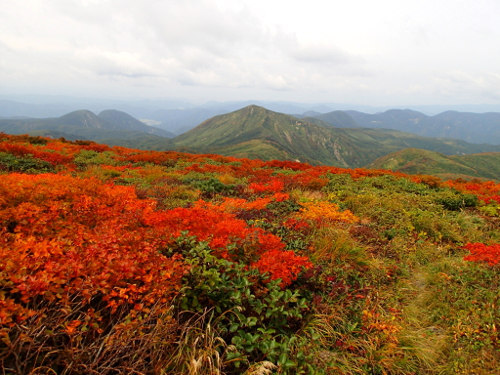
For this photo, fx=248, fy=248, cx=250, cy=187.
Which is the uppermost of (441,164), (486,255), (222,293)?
(222,293)

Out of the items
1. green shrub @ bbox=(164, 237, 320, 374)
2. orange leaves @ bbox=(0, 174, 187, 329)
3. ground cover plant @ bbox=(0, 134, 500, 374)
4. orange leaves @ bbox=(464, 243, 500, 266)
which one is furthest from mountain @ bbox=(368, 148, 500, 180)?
orange leaves @ bbox=(0, 174, 187, 329)

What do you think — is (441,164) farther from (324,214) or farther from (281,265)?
(281,265)

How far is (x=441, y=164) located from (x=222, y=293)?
A: 149 metres

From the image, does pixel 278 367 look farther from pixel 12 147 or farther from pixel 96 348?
pixel 12 147

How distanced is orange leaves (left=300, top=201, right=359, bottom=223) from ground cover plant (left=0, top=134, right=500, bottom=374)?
5.7 inches

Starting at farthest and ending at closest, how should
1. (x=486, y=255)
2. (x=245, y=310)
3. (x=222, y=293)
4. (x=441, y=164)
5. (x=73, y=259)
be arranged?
(x=441, y=164)
(x=486, y=255)
(x=245, y=310)
(x=222, y=293)
(x=73, y=259)

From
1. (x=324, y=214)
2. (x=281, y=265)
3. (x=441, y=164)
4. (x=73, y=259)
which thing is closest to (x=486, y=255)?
(x=324, y=214)

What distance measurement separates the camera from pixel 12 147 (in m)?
13.1

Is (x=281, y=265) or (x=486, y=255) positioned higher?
(x=281, y=265)

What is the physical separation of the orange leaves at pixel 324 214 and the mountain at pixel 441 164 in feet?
392

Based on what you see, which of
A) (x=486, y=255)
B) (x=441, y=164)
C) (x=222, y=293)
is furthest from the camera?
(x=441, y=164)

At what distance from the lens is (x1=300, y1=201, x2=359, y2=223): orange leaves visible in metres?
7.83

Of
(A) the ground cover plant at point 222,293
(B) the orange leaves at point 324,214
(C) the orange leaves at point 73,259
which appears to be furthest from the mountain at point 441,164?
(C) the orange leaves at point 73,259

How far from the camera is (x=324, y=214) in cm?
820
